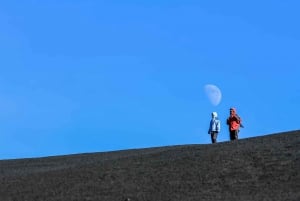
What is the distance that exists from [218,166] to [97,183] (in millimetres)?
3195

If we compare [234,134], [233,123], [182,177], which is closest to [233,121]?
[233,123]

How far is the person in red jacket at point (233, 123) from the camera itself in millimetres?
31473

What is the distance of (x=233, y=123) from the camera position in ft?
103

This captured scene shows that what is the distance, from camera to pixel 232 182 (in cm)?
2148

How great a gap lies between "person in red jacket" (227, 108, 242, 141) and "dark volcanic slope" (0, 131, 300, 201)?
13.6 feet

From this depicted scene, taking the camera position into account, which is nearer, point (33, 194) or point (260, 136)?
point (33, 194)

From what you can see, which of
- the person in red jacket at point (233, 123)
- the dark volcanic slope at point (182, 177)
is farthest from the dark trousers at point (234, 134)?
the dark volcanic slope at point (182, 177)

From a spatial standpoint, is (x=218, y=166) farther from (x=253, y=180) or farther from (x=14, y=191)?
(x=14, y=191)

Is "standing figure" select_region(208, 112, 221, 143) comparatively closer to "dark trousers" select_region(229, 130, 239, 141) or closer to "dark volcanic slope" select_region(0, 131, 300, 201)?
"dark trousers" select_region(229, 130, 239, 141)

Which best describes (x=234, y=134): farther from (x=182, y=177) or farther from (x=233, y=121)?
(x=182, y=177)

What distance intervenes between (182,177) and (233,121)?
9320 mm

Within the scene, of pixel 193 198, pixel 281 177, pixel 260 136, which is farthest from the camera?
pixel 260 136

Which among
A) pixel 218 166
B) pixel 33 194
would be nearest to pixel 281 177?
pixel 218 166

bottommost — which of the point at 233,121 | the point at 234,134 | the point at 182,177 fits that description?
the point at 182,177
